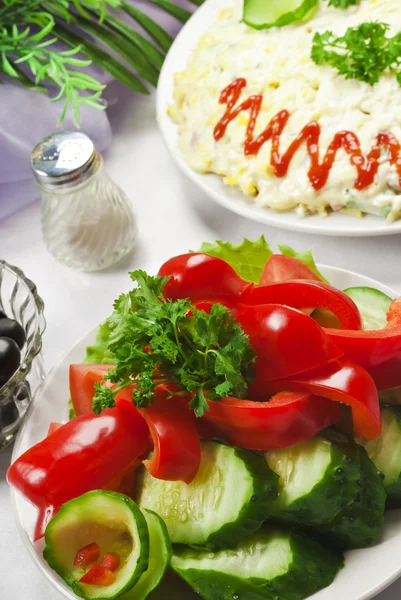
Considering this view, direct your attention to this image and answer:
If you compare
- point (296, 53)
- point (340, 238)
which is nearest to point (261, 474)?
point (340, 238)

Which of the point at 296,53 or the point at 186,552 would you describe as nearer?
the point at 186,552

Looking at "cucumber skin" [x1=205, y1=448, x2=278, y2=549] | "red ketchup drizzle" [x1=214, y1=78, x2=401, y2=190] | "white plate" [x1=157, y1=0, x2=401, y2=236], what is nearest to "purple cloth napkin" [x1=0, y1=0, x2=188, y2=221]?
"white plate" [x1=157, y1=0, x2=401, y2=236]

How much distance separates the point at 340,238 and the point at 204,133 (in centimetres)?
64

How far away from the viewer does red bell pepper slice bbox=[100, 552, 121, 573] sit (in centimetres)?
148

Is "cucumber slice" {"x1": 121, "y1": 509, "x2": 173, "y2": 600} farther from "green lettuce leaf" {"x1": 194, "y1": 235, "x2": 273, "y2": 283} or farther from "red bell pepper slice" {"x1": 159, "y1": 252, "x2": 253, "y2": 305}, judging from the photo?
"green lettuce leaf" {"x1": 194, "y1": 235, "x2": 273, "y2": 283}

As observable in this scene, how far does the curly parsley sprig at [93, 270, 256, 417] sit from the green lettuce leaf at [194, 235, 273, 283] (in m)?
0.55

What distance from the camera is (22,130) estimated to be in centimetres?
290

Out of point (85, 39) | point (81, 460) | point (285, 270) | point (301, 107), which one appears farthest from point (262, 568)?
point (85, 39)

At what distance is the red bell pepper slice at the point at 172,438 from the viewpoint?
1515 millimetres

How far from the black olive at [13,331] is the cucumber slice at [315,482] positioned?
2.97 ft

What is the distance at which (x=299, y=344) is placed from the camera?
61.1 inches

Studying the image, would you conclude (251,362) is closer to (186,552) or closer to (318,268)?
(186,552)

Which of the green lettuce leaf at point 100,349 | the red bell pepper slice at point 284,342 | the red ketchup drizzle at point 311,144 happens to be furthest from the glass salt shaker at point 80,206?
the red bell pepper slice at point 284,342

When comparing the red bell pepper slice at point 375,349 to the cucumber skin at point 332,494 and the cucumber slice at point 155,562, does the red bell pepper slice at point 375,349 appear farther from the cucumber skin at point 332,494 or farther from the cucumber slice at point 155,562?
the cucumber slice at point 155,562
